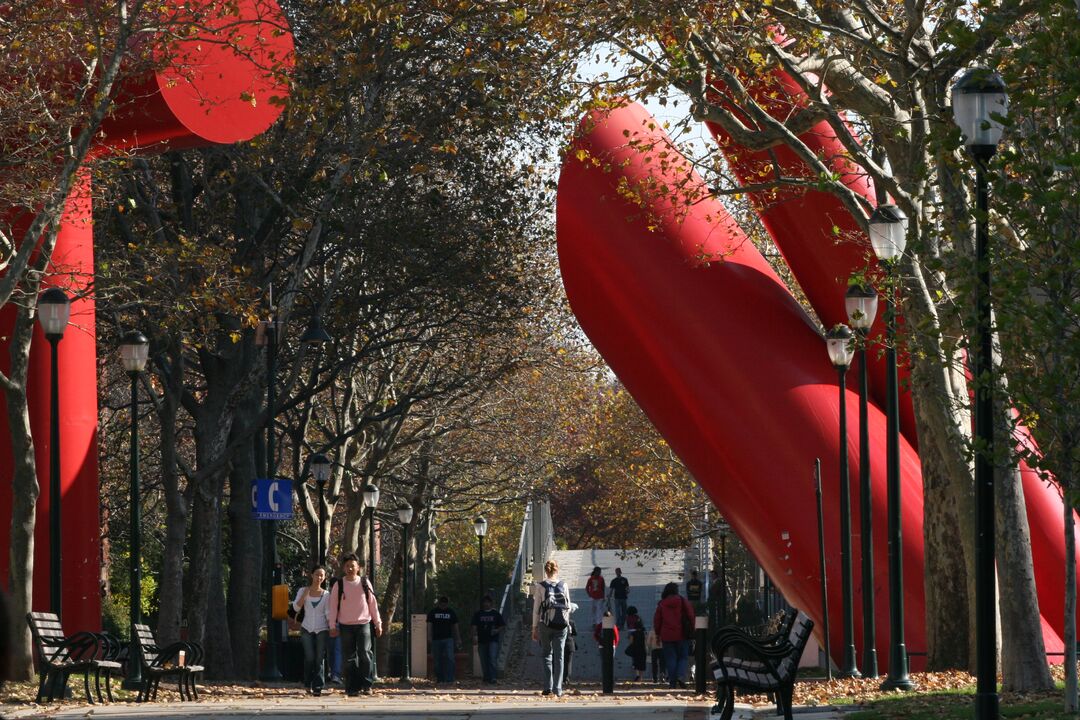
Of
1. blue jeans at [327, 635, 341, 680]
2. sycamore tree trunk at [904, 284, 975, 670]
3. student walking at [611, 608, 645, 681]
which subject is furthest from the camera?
student walking at [611, 608, 645, 681]

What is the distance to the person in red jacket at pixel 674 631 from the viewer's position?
22.5 meters

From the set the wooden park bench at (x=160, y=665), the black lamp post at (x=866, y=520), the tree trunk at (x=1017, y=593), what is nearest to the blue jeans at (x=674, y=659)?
the black lamp post at (x=866, y=520)

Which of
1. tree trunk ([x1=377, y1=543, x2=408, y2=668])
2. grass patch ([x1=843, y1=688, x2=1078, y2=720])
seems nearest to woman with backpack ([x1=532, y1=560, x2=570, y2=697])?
grass patch ([x1=843, y1=688, x2=1078, y2=720])

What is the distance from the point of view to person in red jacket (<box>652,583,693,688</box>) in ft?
73.9

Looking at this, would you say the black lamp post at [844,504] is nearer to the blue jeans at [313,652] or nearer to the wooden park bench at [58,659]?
the blue jeans at [313,652]

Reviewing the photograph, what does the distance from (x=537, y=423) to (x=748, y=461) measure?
18.0m

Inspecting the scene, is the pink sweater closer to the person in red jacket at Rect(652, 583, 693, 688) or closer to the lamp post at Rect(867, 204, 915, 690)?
the lamp post at Rect(867, 204, 915, 690)

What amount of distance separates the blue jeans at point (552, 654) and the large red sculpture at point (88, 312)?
4820mm

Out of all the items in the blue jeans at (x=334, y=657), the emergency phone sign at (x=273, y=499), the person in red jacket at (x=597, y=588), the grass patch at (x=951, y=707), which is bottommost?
the grass patch at (x=951, y=707)

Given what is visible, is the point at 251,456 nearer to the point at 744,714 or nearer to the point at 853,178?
the point at 853,178

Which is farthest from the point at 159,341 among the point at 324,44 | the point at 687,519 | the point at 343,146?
the point at 687,519

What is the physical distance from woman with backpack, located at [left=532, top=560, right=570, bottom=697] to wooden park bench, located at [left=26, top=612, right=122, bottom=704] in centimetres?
478

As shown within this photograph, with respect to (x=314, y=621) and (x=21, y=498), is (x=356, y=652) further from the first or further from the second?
(x=21, y=498)

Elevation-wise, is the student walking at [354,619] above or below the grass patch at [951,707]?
above
